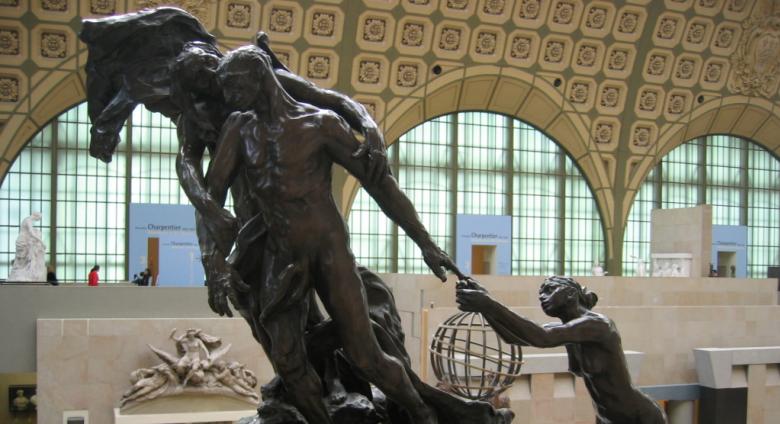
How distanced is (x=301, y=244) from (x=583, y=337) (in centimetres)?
161

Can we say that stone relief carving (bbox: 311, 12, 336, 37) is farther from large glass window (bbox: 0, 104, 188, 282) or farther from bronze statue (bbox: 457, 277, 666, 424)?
bronze statue (bbox: 457, 277, 666, 424)

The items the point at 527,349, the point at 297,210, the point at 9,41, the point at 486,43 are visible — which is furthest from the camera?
the point at 486,43

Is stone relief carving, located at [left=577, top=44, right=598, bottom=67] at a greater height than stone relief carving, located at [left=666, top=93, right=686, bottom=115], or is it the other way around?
stone relief carving, located at [left=577, top=44, right=598, bottom=67]

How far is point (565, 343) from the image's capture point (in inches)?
187

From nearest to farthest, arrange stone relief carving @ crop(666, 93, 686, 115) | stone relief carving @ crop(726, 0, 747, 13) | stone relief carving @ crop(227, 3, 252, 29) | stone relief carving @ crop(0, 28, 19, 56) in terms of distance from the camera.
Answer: stone relief carving @ crop(0, 28, 19, 56), stone relief carving @ crop(227, 3, 252, 29), stone relief carving @ crop(726, 0, 747, 13), stone relief carving @ crop(666, 93, 686, 115)

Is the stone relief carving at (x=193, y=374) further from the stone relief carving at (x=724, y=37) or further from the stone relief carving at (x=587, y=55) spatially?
the stone relief carving at (x=724, y=37)

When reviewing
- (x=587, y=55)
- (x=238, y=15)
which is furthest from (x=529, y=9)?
(x=238, y=15)

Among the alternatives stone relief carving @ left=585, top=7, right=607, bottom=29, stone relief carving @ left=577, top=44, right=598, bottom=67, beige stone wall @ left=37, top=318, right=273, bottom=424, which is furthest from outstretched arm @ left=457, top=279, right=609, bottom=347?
stone relief carving @ left=577, top=44, right=598, bottom=67

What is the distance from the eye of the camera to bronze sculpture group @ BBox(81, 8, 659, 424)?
438 centimetres

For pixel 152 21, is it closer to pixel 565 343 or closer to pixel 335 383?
pixel 335 383

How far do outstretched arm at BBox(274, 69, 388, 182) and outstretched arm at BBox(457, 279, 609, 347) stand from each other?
785mm

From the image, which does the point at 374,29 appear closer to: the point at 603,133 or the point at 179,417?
the point at 603,133

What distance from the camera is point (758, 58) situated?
2480cm

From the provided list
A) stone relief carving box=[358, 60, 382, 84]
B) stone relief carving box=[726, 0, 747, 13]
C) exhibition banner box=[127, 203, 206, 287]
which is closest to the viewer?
exhibition banner box=[127, 203, 206, 287]
